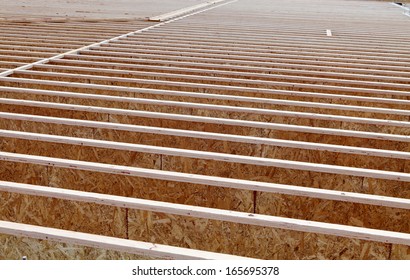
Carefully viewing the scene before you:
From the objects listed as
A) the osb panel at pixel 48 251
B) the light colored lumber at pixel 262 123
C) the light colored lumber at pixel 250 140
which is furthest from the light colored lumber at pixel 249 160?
the osb panel at pixel 48 251

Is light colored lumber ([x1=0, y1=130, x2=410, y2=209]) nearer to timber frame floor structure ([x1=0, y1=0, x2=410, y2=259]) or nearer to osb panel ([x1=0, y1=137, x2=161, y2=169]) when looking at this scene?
timber frame floor structure ([x1=0, y1=0, x2=410, y2=259])

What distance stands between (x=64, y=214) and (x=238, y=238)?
1.07 metres

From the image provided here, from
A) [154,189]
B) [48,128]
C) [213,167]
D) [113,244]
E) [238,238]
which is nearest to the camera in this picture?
[113,244]

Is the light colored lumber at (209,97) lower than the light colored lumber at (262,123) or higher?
higher

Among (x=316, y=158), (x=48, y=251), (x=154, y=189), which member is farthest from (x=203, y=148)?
(x=48, y=251)

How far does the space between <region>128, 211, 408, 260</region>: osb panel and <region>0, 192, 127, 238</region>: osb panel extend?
0.10 metres

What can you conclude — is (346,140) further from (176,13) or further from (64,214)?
(176,13)

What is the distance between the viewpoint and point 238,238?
263cm

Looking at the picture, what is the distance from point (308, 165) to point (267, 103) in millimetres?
1204

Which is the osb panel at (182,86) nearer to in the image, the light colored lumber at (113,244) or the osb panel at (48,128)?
the osb panel at (48,128)

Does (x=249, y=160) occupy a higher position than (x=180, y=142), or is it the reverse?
(x=249, y=160)

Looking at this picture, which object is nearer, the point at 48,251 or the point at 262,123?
the point at 48,251

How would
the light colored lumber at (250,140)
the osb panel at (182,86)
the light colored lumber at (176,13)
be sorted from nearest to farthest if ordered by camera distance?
the light colored lumber at (250,140) < the osb panel at (182,86) < the light colored lumber at (176,13)

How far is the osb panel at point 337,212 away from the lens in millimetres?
2812
